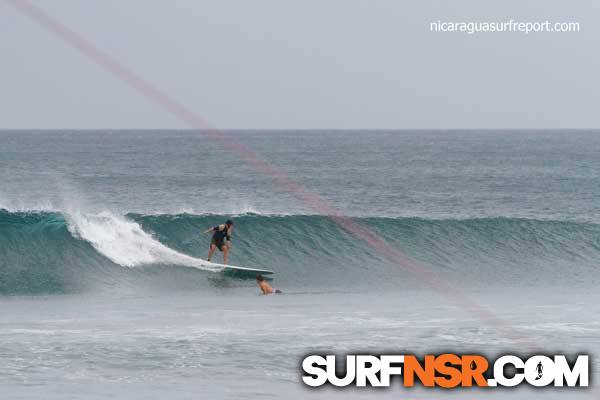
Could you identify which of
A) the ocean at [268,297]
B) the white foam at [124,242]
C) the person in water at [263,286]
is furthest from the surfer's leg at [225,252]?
the person in water at [263,286]

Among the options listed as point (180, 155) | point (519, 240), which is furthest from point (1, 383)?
point (180, 155)

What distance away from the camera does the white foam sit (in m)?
24.0

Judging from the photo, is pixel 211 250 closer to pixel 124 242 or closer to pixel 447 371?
pixel 124 242

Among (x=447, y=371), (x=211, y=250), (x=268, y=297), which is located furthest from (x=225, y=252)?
(x=447, y=371)

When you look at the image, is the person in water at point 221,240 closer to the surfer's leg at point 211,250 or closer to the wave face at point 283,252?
the surfer's leg at point 211,250

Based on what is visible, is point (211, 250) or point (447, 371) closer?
point (447, 371)

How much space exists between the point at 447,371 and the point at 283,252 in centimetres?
1469

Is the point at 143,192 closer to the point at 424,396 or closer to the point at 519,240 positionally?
the point at 519,240

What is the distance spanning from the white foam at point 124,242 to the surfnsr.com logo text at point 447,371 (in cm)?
1008

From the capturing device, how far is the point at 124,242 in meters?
25.8

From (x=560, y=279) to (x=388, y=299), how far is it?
613 cm

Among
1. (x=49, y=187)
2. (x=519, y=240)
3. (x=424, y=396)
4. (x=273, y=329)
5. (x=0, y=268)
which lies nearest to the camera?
(x=424, y=396)

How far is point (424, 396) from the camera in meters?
A: 11.5

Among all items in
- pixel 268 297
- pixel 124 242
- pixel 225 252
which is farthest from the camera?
pixel 124 242
